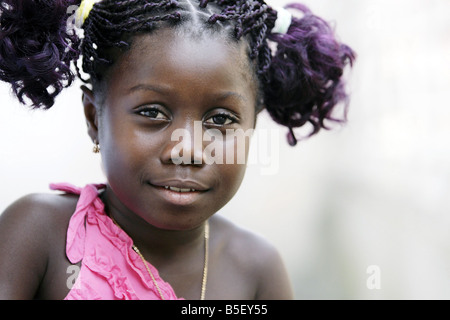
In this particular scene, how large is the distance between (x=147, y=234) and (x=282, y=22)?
1.95 feet

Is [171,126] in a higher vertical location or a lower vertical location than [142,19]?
lower

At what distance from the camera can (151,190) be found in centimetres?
112

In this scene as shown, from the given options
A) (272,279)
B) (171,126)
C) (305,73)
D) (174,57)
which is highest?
(305,73)

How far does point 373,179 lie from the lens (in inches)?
135

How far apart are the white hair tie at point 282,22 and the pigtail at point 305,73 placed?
12 millimetres

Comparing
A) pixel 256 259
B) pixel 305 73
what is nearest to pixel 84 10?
pixel 305 73

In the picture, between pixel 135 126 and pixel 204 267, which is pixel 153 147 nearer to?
pixel 135 126

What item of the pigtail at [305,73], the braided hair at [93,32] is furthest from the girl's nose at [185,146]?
the pigtail at [305,73]

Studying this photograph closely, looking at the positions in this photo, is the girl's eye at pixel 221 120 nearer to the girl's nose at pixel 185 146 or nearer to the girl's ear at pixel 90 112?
the girl's nose at pixel 185 146

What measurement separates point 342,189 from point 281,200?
53cm

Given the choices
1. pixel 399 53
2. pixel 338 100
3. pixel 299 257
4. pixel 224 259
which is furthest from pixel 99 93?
pixel 399 53

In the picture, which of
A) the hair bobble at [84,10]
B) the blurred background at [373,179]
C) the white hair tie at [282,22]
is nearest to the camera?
the hair bobble at [84,10]

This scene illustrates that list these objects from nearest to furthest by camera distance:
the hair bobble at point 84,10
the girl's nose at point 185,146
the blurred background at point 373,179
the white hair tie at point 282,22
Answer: the girl's nose at point 185,146 < the hair bobble at point 84,10 < the white hair tie at point 282,22 < the blurred background at point 373,179

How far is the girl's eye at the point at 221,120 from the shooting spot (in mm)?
1167
